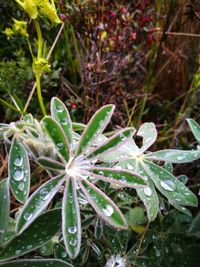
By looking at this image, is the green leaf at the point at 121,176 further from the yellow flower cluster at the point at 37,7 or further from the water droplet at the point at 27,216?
the yellow flower cluster at the point at 37,7

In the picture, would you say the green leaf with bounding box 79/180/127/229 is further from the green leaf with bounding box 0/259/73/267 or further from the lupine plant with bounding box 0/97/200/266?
the green leaf with bounding box 0/259/73/267

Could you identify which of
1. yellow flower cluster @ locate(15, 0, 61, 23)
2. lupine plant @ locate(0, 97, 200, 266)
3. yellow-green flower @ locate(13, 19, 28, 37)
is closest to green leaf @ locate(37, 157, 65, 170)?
lupine plant @ locate(0, 97, 200, 266)

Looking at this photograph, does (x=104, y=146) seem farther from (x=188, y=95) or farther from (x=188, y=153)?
(x=188, y=95)

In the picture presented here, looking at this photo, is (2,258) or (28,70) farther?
(28,70)

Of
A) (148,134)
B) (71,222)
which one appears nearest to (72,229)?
(71,222)

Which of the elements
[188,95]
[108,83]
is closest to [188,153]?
[108,83]

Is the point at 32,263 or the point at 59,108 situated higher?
the point at 59,108

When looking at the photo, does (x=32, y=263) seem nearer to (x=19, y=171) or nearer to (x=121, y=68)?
(x=19, y=171)
